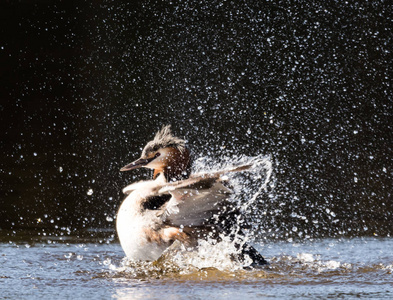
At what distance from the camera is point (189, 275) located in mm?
2875

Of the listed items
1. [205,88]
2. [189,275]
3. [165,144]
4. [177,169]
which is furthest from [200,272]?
[205,88]

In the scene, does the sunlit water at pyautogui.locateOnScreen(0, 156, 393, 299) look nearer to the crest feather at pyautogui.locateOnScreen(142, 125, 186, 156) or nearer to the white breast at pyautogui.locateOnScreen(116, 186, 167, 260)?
the white breast at pyautogui.locateOnScreen(116, 186, 167, 260)

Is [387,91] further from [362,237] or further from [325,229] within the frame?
[362,237]

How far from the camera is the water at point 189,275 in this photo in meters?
2.48

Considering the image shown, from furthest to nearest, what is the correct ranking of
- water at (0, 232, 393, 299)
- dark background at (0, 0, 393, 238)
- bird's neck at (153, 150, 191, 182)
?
dark background at (0, 0, 393, 238) < bird's neck at (153, 150, 191, 182) < water at (0, 232, 393, 299)

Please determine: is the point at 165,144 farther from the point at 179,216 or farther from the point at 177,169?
the point at 179,216

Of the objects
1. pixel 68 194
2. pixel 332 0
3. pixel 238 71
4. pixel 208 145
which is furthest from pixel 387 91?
pixel 68 194

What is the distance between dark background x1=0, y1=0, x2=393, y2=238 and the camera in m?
7.12

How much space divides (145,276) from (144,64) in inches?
201

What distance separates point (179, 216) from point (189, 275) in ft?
0.85

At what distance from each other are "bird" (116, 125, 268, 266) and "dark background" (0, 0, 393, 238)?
3680mm

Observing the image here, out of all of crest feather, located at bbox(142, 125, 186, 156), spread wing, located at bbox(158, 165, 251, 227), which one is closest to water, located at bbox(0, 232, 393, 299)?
spread wing, located at bbox(158, 165, 251, 227)

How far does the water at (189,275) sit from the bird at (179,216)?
88mm

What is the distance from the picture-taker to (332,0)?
788 centimetres
